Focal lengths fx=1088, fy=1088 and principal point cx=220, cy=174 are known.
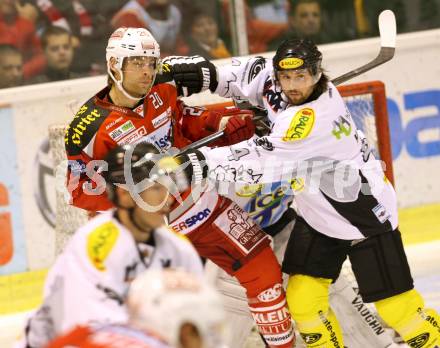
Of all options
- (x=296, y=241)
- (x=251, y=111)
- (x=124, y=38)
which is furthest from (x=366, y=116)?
(x=124, y=38)

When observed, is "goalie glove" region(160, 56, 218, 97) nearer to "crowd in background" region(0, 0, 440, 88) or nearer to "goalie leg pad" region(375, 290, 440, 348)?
"goalie leg pad" region(375, 290, 440, 348)

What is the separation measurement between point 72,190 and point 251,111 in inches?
30.1

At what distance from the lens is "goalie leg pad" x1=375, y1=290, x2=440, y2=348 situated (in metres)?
3.75

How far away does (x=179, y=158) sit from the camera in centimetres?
356

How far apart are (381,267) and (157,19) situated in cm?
260

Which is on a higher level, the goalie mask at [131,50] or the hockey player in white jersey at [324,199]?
the goalie mask at [131,50]

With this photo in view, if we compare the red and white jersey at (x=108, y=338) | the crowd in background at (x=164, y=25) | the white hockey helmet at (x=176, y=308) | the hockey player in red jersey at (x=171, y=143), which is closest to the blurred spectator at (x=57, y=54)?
the crowd in background at (x=164, y=25)

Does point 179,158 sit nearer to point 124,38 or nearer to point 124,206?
point 124,38

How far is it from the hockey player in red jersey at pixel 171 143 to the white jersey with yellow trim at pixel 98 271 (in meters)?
1.13

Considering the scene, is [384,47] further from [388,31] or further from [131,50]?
[131,50]

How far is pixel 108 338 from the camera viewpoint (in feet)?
7.29

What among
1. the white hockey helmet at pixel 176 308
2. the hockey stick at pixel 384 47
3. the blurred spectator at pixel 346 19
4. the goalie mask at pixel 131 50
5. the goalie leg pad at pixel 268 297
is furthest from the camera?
the blurred spectator at pixel 346 19

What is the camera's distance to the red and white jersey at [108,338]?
7.08 feet

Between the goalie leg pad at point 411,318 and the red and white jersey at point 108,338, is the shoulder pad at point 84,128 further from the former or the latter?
the red and white jersey at point 108,338
